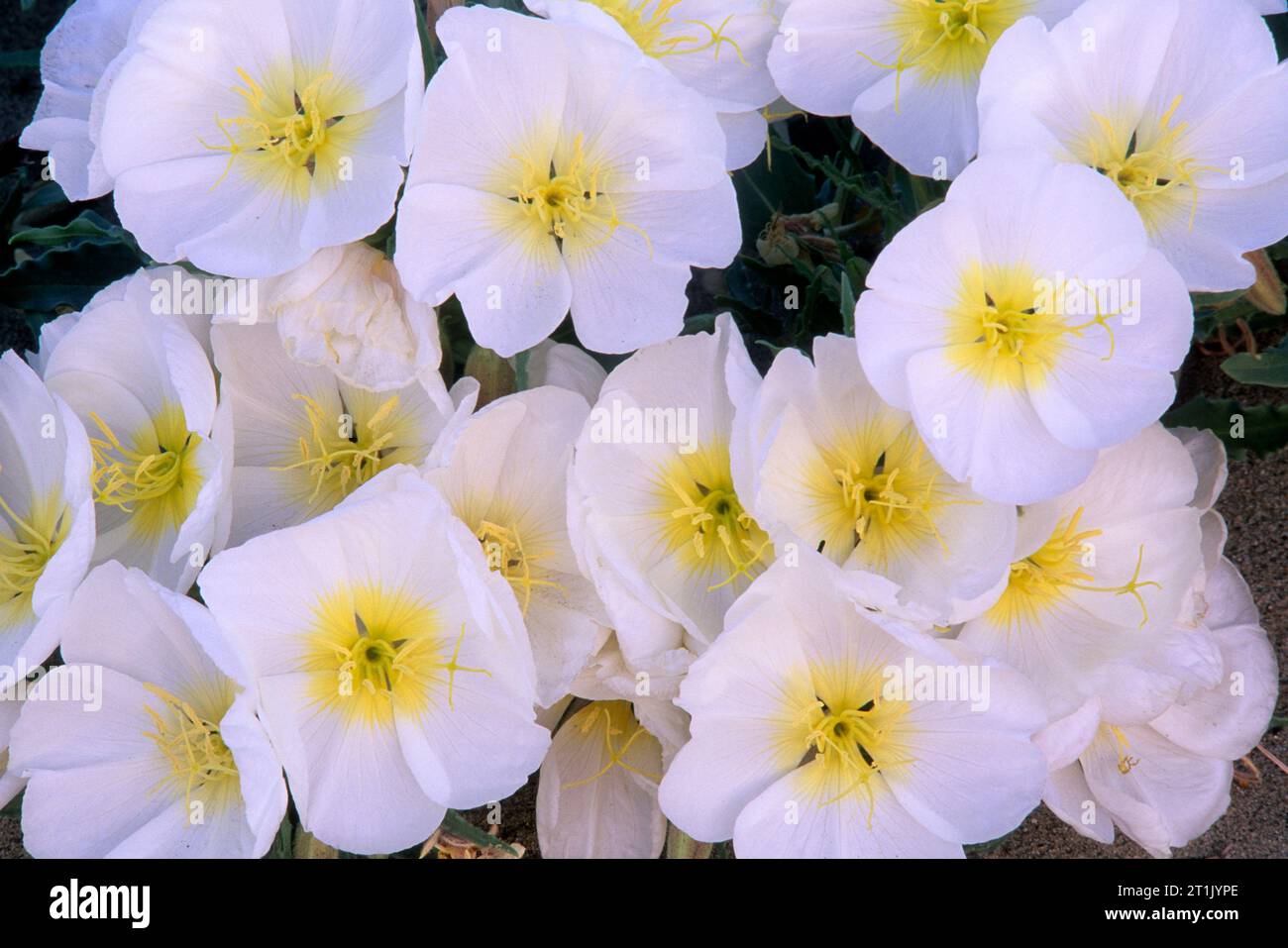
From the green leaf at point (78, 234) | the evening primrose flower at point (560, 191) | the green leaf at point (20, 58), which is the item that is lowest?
the evening primrose flower at point (560, 191)

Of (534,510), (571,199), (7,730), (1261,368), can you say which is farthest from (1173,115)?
(7,730)

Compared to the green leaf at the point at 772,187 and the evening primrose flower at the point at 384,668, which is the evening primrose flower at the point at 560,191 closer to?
the evening primrose flower at the point at 384,668

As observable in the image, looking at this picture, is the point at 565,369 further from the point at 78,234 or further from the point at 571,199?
the point at 78,234

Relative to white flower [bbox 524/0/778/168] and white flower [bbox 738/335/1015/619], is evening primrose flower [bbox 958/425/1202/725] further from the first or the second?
white flower [bbox 524/0/778/168]

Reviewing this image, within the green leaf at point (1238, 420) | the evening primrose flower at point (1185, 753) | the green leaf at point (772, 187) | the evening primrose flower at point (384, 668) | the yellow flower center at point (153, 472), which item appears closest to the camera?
the evening primrose flower at point (384, 668)

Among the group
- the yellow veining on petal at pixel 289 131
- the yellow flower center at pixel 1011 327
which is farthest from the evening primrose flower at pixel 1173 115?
the yellow veining on petal at pixel 289 131

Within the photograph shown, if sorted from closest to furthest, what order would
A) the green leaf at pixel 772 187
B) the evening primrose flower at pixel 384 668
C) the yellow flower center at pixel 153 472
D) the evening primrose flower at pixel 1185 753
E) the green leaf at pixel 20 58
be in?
1. the evening primrose flower at pixel 384 668
2. the yellow flower center at pixel 153 472
3. the evening primrose flower at pixel 1185 753
4. the green leaf at pixel 772 187
5. the green leaf at pixel 20 58
